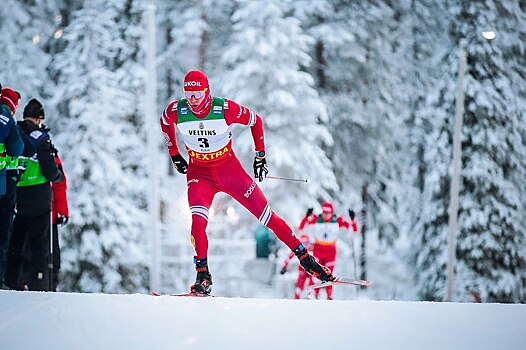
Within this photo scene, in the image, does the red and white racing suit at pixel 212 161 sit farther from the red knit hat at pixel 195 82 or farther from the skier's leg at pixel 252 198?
the red knit hat at pixel 195 82

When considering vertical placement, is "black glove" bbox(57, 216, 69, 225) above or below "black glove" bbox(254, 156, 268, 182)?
below

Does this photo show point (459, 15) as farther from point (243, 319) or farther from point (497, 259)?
point (243, 319)

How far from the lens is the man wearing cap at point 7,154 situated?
16.3 feet

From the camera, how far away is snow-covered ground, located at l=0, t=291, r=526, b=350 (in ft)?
10.2

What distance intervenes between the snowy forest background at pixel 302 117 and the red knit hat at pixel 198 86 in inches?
362

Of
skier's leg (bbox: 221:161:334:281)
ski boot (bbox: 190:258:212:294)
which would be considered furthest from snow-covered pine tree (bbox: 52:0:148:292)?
skier's leg (bbox: 221:161:334:281)

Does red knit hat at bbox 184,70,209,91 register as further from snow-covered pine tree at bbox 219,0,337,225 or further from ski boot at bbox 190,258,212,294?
snow-covered pine tree at bbox 219,0,337,225

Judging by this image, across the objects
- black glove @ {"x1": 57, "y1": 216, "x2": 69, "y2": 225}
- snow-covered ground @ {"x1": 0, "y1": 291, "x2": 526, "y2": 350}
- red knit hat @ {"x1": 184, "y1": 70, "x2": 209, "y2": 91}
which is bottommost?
snow-covered ground @ {"x1": 0, "y1": 291, "x2": 526, "y2": 350}

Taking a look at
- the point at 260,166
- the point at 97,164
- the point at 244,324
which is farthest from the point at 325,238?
the point at 97,164

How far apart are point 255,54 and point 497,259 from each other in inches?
328

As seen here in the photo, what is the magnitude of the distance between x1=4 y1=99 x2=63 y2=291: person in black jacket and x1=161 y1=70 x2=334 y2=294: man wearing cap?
1.27 m

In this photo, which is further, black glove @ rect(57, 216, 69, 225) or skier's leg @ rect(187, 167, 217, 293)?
black glove @ rect(57, 216, 69, 225)

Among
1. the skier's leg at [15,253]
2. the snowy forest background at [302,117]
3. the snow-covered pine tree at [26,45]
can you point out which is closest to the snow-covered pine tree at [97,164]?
the snowy forest background at [302,117]

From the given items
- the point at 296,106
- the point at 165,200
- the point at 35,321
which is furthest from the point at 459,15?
the point at 35,321
